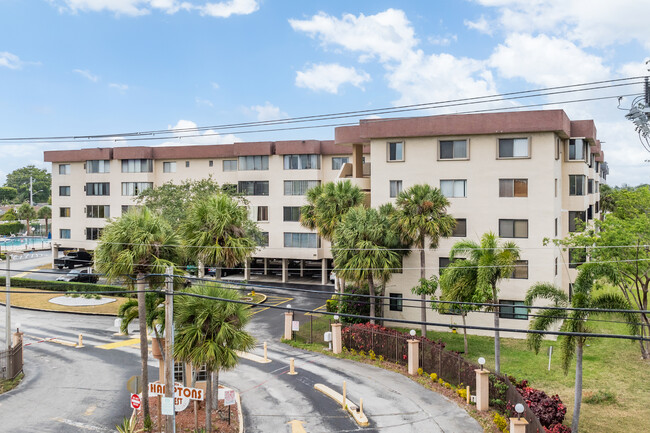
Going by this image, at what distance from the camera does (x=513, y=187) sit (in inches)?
1385

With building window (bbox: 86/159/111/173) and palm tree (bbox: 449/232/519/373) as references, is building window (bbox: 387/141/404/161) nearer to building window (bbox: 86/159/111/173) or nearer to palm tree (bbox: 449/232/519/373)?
palm tree (bbox: 449/232/519/373)

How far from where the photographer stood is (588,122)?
38.0m

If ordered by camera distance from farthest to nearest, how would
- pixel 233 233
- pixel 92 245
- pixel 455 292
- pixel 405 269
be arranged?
pixel 92 245 → pixel 405 269 → pixel 455 292 → pixel 233 233

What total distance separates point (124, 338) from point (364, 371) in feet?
53.4

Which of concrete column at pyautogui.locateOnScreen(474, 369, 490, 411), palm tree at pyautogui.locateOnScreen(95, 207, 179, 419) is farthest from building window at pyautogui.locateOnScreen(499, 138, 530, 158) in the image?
palm tree at pyautogui.locateOnScreen(95, 207, 179, 419)

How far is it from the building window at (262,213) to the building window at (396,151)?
69.2ft

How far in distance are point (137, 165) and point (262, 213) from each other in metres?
16.7

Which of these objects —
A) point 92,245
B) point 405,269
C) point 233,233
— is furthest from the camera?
point 92,245

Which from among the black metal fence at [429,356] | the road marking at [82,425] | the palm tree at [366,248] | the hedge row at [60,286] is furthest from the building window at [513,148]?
the hedge row at [60,286]

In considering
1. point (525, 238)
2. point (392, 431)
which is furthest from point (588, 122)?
point (392, 431)

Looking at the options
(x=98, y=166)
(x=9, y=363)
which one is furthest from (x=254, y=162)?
(x=9, y=363)

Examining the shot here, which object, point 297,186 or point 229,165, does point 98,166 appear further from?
point 297,186

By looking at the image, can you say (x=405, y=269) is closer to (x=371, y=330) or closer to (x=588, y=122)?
(x=371, y=330)

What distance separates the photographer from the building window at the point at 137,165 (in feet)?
201
